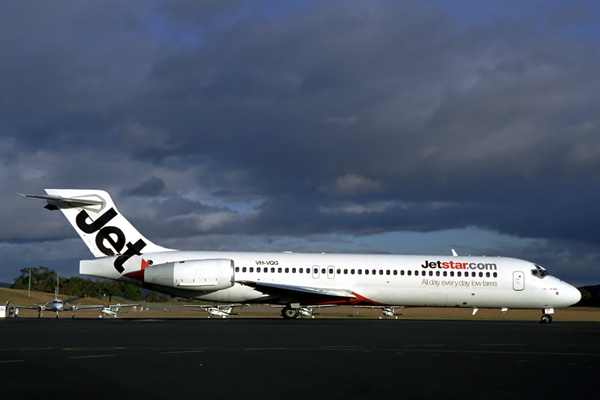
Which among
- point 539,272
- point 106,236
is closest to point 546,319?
point 539,272

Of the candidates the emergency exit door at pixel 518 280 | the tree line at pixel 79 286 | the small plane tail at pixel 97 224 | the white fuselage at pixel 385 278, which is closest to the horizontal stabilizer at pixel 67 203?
the small plane tail at pixel 97 224

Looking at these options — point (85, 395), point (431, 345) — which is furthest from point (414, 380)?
point (431, 345)

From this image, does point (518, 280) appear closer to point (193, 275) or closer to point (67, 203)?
point (193, 275)

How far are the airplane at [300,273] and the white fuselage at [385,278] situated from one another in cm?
6

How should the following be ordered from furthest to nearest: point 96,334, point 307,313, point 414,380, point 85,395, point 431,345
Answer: point 307,313 → point 96,334 → point 431,345 → point 414,380 → point 85,395

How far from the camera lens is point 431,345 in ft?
54.5

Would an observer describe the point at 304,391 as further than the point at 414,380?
No

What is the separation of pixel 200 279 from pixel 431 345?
1911cm

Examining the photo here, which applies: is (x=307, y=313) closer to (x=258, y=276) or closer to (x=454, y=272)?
(x=258, y=276)

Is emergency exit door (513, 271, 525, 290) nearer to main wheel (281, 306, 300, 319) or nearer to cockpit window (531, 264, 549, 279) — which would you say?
cockpit window (531, 264, 549, 279)

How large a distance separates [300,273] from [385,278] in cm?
482

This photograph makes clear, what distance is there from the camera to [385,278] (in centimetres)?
3444

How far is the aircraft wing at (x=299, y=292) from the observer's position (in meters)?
32.6

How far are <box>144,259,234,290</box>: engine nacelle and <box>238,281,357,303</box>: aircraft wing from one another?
1.36m
